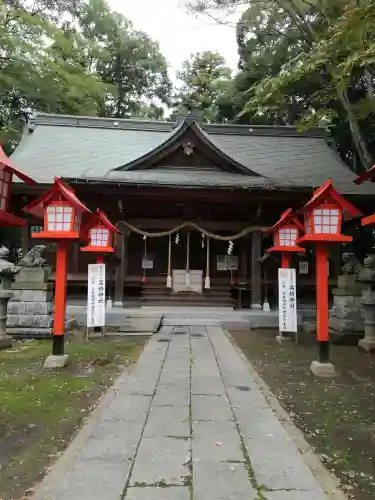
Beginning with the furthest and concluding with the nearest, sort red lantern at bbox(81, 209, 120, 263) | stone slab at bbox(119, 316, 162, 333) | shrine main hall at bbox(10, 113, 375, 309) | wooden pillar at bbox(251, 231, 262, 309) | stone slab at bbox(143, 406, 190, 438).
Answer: wooden pillar at bbox(251, 231, 262, 309), shrine main hall at bbox(10, 113, 375, 309), stone slab at bbox(119, 316, 162, 333), red lantern at bbox(81, 209, 120, 263), stone slab at bbox(143, 406, 190, 438)

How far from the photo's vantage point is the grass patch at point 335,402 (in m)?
3.13

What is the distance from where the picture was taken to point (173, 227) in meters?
12.3

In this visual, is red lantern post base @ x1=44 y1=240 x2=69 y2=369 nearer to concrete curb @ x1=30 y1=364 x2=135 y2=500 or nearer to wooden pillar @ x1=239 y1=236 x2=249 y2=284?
concrete curb @ x1=30 y1=364 x2=135 y2=500

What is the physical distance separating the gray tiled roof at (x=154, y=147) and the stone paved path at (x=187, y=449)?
24.7 ft

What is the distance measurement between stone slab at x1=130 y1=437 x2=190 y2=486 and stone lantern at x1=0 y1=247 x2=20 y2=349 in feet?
17.8

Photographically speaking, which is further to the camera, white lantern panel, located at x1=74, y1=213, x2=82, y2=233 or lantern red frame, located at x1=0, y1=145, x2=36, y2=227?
white lantern panel, located at x1=74, y1=213, x2=82, y2=233

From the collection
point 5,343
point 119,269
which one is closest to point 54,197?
point 5,343

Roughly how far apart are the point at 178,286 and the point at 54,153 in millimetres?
7124

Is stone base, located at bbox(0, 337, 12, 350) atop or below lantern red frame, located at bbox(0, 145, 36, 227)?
below

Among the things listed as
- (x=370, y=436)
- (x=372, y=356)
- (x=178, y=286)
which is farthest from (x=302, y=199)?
(x=370, y=436)

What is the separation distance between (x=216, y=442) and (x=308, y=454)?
772mm

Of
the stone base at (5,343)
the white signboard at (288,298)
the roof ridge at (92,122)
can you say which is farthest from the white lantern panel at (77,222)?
the roof ridge at (92,122)

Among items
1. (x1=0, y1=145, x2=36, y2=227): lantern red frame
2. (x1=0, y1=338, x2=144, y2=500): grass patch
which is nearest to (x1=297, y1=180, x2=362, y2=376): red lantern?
(x1=0, y1=338, x2=144, y2=500): grass patch

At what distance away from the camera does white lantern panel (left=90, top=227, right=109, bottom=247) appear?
8.92 metres
